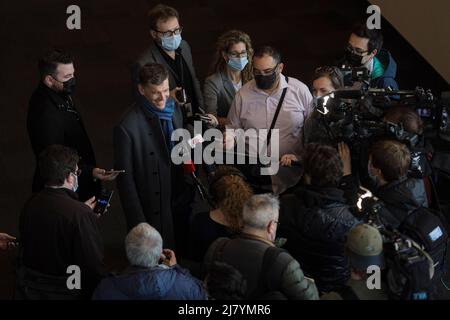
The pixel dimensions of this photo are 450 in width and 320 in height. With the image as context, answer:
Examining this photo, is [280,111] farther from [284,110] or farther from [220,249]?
[220,249]

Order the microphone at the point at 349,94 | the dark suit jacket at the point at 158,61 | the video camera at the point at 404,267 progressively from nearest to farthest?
the video camera at the point at 404,267, the microphone at the point at 349,94, the dark suit jacket at the point at 158,61

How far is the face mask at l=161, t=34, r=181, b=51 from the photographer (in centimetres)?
577

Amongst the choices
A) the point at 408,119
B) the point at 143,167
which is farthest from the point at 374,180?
the point at 143,167

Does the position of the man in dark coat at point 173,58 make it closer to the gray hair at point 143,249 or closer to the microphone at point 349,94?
the microphone at point 349,94

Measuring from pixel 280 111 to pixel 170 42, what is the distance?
1.03 meters

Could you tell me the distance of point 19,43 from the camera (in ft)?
29.8

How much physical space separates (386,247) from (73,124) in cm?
247

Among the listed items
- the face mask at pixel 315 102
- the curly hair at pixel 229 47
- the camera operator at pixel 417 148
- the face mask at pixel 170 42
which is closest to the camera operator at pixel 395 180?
the camera operator at pixel 417 148

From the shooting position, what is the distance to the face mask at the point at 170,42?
5773mm

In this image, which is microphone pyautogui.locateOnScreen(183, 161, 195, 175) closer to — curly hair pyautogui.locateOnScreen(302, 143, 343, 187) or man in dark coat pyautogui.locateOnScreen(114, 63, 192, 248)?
man in dark coat pyautogui.locateOnScreen(114, 63, 192, 248)

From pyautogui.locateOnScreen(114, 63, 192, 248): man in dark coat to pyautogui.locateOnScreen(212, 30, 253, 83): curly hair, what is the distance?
68cm

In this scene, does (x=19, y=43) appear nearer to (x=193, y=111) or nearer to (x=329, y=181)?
(x=193, y=111)

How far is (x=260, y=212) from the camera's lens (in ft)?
13.0

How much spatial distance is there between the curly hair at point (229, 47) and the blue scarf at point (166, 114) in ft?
2.50
